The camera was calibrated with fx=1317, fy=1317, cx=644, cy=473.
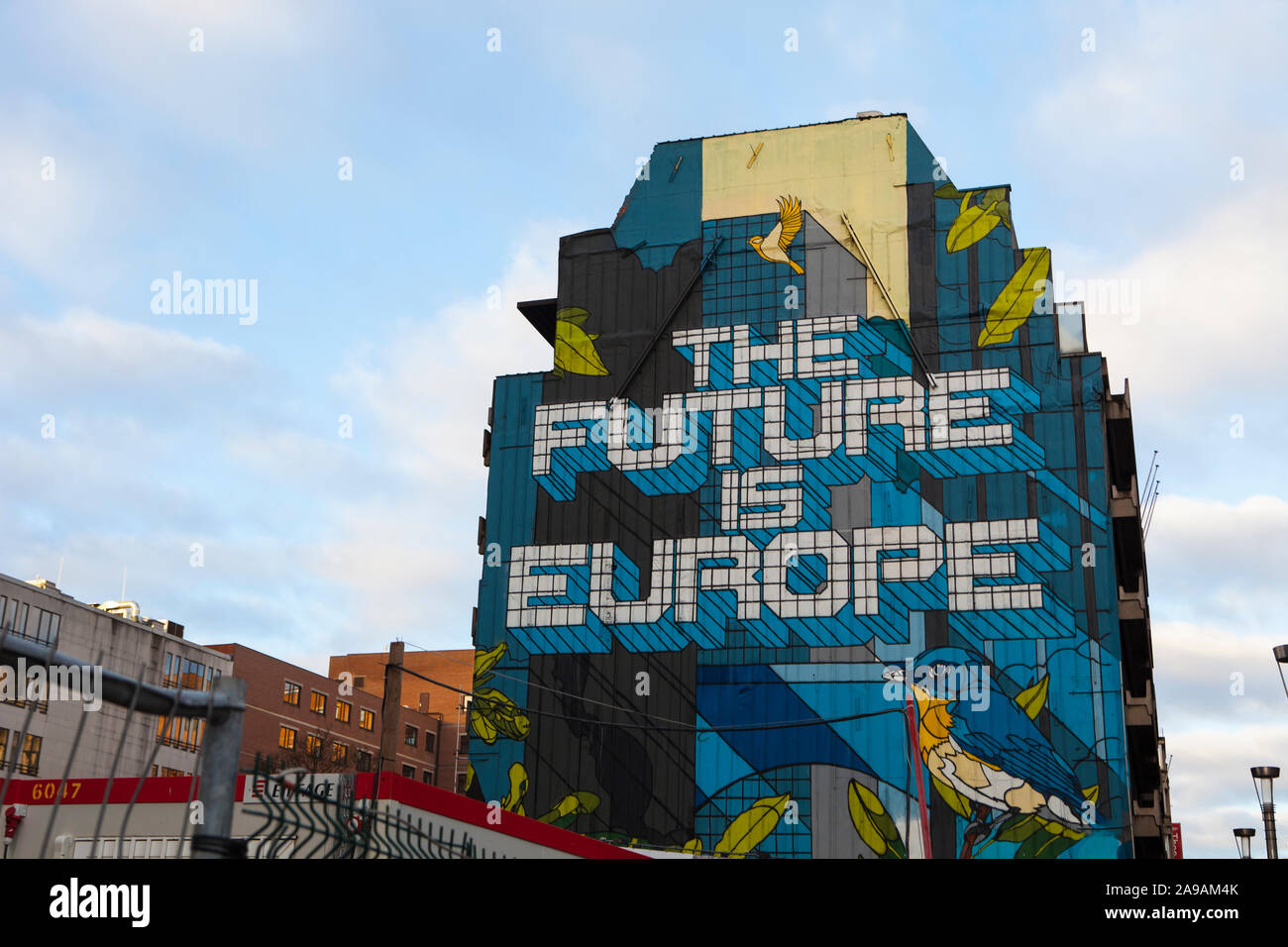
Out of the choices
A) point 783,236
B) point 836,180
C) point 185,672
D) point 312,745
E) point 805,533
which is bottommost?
point 805,533

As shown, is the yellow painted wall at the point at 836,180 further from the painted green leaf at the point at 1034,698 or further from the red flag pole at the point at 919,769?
the red flag pole at the point at 919,769

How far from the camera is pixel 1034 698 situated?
39531 mm

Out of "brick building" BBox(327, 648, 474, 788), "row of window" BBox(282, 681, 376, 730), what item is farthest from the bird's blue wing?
"brick building" BBox(327, 648, 474, 788)

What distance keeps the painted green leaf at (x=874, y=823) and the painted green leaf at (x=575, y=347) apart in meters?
17.7

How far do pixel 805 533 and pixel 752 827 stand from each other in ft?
31.3

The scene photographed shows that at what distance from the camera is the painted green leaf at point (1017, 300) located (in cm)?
4416

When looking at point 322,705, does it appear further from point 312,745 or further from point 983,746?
point 983,746

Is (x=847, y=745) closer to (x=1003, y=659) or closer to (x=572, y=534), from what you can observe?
(x=1003, y=659)

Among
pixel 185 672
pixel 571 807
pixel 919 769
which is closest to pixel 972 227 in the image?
pixel 919 769

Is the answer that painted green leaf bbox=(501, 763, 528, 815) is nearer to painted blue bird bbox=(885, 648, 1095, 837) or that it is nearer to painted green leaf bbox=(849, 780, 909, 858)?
painted green leaf bbox=(849, 780, 909, 858)

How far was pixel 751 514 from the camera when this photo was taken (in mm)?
43969

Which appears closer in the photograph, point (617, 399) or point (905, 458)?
point (905, 458)

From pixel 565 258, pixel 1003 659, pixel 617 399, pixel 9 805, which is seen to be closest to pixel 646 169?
pixel 565 258
